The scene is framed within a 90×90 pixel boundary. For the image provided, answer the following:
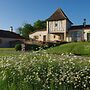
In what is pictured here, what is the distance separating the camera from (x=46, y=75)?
9352 mm

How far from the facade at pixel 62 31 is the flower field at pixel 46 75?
54.4m

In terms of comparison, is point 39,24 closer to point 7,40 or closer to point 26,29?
point 26,29

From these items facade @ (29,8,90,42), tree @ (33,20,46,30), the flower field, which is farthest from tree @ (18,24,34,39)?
the flower field

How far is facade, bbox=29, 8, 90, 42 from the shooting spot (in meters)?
65.4

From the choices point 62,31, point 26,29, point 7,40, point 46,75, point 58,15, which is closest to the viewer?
point 46,75

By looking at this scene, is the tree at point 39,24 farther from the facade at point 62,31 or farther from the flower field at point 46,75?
the flower field at point 46,75

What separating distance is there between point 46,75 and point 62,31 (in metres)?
58.1

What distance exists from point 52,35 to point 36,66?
59407 mm

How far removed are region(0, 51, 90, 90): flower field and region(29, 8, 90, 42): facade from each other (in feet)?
178

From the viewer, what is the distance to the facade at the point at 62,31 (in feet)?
215

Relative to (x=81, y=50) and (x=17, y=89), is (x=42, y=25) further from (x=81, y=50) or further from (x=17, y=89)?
(x=17, y=89)

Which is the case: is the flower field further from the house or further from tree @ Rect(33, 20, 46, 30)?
tree @ Rect(33, 20, 46, 30)

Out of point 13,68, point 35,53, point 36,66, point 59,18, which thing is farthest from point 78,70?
point 59,18

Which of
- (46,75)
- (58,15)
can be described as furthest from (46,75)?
(58,15)
